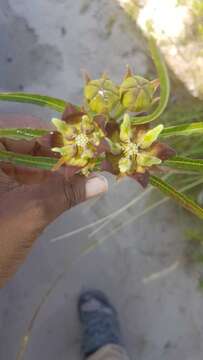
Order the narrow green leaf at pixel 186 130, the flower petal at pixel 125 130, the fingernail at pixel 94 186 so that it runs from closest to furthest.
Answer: the flower petal at pixel 125 130
the narrow green leaf at pixel 186 130
the fingernail at pixel 94 186

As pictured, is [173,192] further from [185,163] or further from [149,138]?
[149,138]

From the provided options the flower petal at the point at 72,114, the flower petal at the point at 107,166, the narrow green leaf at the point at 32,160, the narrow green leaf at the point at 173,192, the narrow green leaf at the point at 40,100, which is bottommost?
the narrow green leaf at the point at 173,192

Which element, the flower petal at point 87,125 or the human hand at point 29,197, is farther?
the human hand at point 29,197

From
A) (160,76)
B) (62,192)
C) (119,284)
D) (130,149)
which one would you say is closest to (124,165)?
(130,149)

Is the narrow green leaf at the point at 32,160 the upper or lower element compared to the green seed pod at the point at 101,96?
lower

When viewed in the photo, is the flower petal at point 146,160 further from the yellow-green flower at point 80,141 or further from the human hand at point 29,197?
the human hand at point 29,197

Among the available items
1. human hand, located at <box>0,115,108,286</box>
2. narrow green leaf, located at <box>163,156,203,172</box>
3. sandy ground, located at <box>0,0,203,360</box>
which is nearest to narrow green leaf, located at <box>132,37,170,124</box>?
narrow green leaf, located at <box>163,156,203,172</box>

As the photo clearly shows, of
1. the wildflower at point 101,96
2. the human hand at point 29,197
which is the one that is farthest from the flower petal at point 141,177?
the human hand at point 29,197

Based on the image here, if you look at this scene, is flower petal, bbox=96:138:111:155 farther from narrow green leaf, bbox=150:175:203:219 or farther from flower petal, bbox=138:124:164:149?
narrow green leaf, bbox=150:175:203:219
